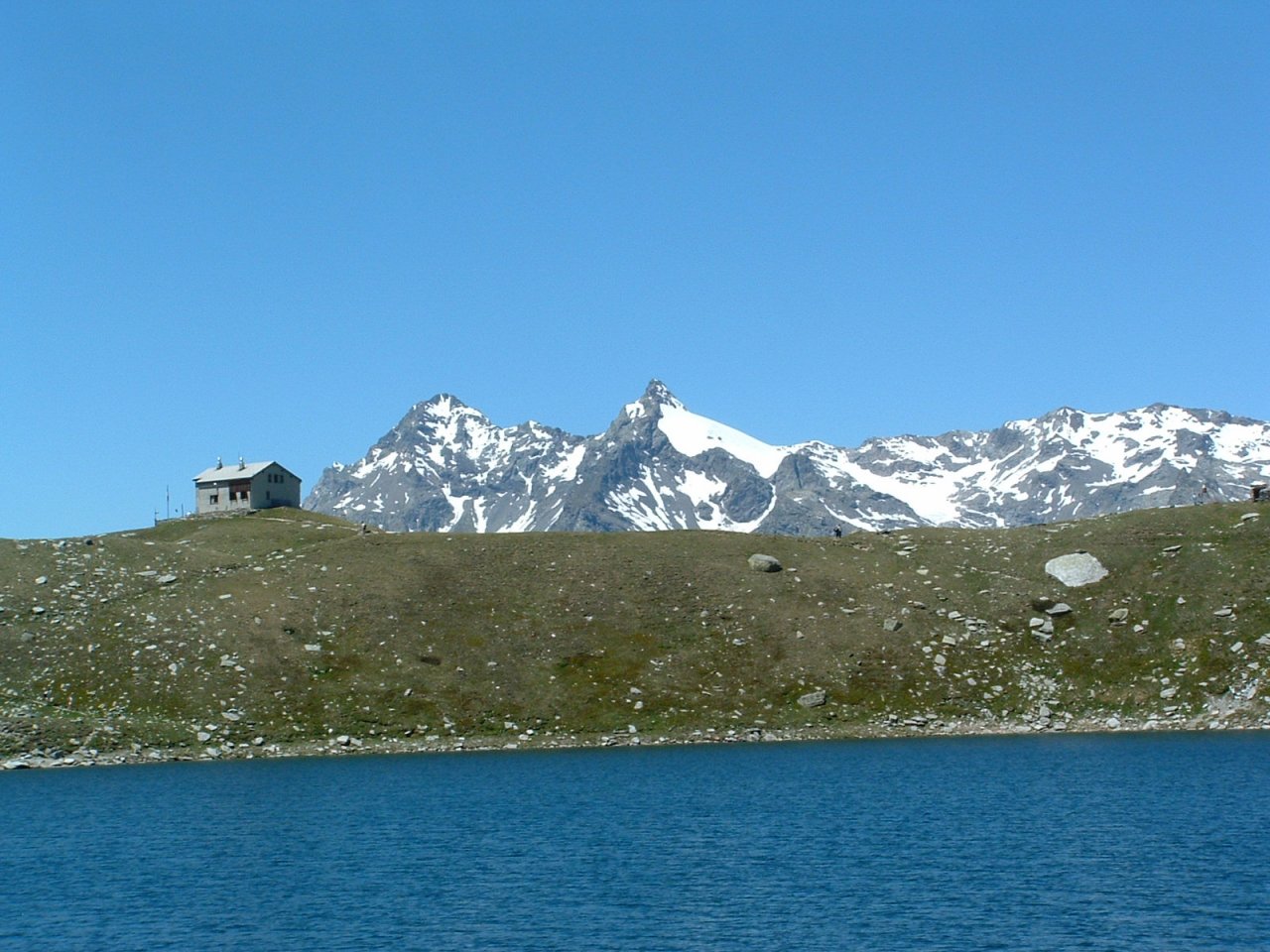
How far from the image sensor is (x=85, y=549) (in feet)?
390

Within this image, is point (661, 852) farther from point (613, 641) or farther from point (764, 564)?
point (764, 564)

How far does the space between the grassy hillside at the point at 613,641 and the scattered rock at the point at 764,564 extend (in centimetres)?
175

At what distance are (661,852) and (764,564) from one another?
64224 mm

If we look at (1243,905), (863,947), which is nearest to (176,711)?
(863,947)

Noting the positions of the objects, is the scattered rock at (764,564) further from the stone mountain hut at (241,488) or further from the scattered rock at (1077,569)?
the stone mountain hut at (241,488)

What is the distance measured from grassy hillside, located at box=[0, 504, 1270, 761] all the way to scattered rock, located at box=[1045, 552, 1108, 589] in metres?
1.22

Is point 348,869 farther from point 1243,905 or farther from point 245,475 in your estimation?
point 245,475

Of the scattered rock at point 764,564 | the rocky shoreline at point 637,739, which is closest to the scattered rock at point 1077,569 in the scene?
the rocky shoreline at point 637,739

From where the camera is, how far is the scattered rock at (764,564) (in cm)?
11912

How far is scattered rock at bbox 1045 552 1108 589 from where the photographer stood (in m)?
112

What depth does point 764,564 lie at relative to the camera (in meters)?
119

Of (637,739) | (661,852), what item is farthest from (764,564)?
→ (661,852)

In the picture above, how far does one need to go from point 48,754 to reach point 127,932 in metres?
48.9

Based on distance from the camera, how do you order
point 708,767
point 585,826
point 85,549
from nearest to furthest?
point 585,826 → point 708,767 → point 85,549
